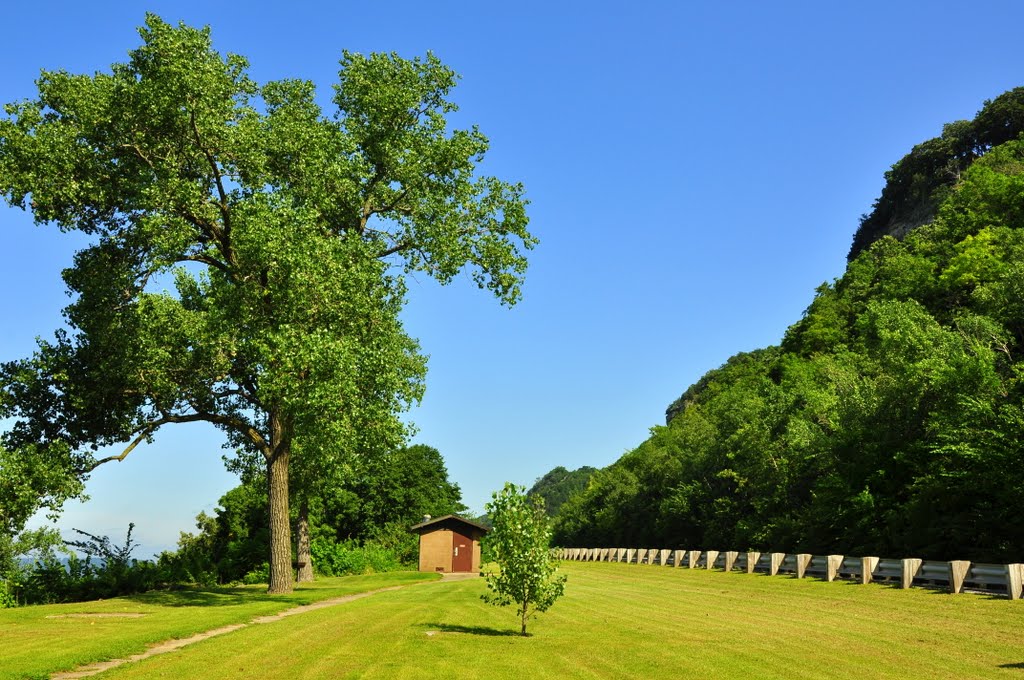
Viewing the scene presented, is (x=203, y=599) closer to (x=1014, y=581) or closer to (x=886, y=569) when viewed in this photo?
(x=886, y=569)

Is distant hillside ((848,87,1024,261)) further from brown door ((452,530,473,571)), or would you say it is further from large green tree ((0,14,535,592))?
large green tree ((0,14,535,592))

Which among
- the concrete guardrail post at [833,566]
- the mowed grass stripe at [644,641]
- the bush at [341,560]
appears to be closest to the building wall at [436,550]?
the bush at [341,560]

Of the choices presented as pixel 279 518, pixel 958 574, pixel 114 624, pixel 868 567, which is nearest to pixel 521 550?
pixel 114 624

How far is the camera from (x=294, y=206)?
88.4ft

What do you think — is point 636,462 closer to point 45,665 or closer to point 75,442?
point 75,442

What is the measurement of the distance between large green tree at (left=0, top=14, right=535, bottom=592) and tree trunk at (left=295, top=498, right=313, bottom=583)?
12136 mm

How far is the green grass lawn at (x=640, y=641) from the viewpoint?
1203cm

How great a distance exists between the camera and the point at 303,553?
133ft

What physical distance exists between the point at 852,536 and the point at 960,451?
958cm

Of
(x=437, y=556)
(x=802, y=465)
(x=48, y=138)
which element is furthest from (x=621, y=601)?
(x=437, y=556)

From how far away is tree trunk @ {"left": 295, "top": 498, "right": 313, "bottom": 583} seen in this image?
1538 inches

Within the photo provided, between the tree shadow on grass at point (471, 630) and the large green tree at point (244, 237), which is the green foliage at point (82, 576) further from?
the tree shadow on grass at point (471, 630)

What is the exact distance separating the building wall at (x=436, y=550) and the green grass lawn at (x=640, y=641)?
4205 centimetres

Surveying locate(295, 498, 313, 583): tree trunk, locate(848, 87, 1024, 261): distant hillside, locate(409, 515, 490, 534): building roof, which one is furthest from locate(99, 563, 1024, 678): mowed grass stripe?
locate(848, 87, 1024, 261): distant hillside
